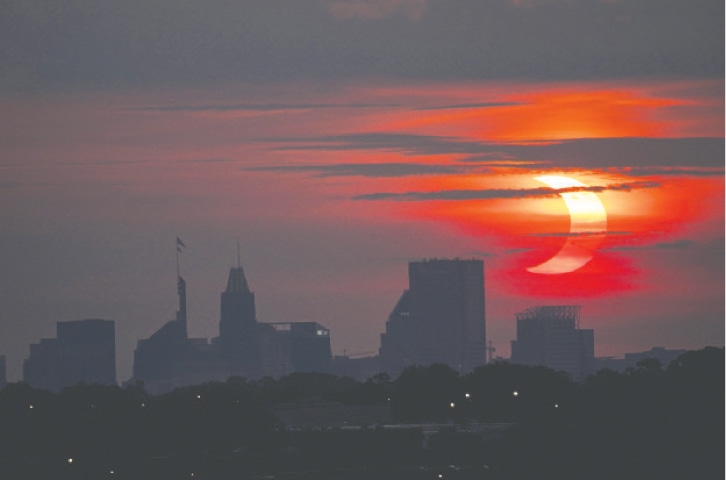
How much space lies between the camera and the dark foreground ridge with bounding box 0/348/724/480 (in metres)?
119

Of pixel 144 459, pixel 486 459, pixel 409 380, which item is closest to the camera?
pixel 486 459

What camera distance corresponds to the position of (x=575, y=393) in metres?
159

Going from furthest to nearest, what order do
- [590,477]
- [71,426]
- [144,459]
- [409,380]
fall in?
[409,380] → [71,426] → [144,459] → [590,477]

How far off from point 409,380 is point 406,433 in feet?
156

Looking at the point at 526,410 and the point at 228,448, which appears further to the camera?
the point at 526,410

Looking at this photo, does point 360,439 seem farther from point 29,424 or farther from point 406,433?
point 29,424

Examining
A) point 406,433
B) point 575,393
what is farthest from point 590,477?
point 575,393

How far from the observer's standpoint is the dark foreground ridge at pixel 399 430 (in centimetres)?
11862

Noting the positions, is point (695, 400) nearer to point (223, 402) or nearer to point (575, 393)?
point (575, 393)

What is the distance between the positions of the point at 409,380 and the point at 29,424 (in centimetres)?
4627

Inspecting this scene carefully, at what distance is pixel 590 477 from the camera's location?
112 m

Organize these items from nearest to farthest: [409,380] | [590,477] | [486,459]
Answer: [590,477] → [486,459] → [409,380]

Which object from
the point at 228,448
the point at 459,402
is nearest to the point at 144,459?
the point at 228,448

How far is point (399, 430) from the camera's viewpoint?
147 metres
